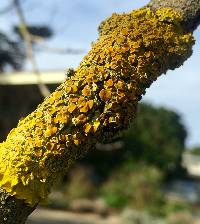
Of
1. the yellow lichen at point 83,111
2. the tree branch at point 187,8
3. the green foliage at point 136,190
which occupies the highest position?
the green foliage at point 136,190

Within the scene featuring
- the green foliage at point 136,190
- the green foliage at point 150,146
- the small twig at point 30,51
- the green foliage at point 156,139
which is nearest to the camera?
the small twig at point 30,51

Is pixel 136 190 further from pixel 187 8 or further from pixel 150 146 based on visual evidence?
pixel 187 8

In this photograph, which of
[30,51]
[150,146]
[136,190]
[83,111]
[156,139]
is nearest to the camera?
[83,111]

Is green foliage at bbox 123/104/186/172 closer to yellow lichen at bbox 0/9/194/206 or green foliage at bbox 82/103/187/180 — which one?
green foliage at bbox 82/103/187/180

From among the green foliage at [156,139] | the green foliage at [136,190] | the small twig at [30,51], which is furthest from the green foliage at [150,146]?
the small twig at [30,51]

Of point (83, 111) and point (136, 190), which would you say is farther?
point (136, 190)

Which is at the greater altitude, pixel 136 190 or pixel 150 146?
pixel 150 146

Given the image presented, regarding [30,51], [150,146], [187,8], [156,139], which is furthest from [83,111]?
[156,139]

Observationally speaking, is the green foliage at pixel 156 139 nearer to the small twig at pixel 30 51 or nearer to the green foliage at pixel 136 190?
the green foliage at pixel 136 190

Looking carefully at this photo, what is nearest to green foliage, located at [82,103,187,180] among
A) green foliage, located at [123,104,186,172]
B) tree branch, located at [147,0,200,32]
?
green foliage, located at [123,104,186,172]
